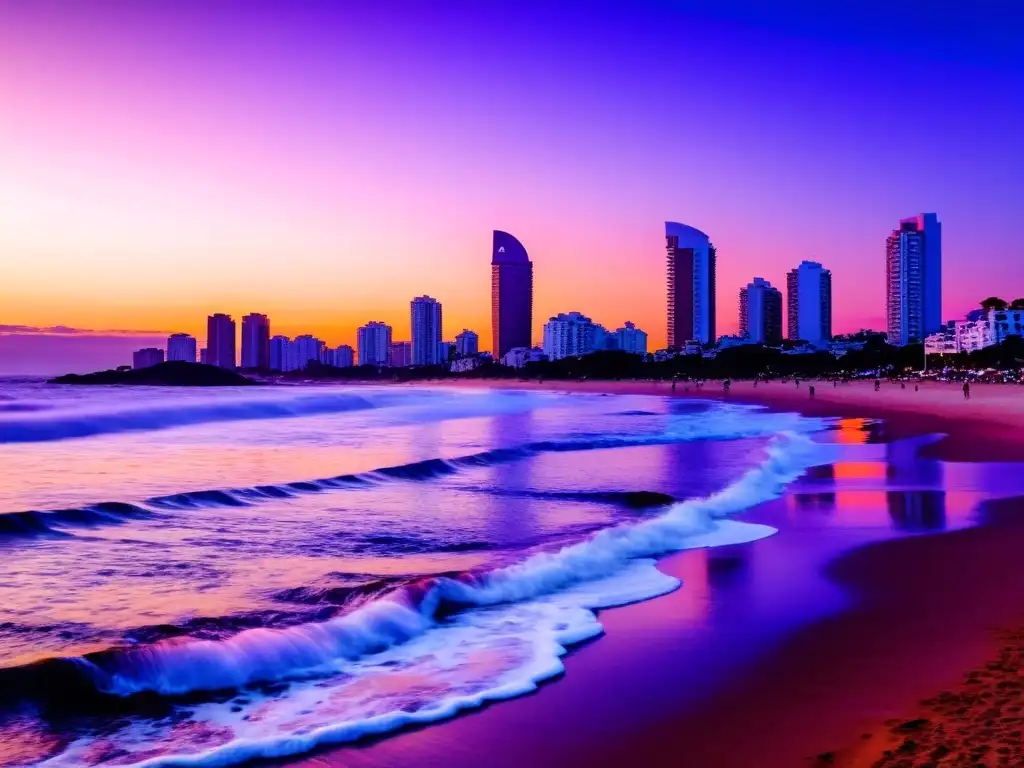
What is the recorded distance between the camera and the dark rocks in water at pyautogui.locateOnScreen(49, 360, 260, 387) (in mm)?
117125

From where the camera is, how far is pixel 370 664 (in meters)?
5.51

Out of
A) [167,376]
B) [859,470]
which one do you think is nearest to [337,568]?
[859,470]

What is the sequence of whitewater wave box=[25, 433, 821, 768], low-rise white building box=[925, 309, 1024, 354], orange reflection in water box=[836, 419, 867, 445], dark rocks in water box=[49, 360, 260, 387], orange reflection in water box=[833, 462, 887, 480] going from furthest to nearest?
dark rocks in water box=[49, 360, 260, 387] < low-rise white building box=[925, 309, 1024, 354] < orange reflection in water box=[836, 419, 867, 445] < orange reflection in water box=[833, 462, 887, 480] < whitewater wave box=[25, 433, 821, 768]

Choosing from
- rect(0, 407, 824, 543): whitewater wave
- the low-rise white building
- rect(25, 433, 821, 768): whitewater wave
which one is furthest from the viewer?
the low-rise white building

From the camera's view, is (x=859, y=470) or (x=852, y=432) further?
(x=852, y=432)

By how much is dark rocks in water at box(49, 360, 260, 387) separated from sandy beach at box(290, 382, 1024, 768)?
117079 mm

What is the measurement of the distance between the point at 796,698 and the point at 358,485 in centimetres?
1071

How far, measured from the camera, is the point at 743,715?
14.6 feet

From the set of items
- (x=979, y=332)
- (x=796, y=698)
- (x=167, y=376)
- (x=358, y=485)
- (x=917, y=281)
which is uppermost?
(x=917, y=281)

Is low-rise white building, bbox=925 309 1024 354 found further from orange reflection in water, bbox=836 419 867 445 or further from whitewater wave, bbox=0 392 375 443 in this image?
whitewater wave, bbox=0 392 375 443

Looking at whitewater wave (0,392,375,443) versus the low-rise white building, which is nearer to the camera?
whitewater wave (0,392,375,443)

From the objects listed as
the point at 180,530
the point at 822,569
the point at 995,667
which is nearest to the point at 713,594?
the point at 822,569

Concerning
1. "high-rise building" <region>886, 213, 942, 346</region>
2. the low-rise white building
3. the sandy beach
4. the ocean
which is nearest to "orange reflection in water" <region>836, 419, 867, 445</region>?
the ocean

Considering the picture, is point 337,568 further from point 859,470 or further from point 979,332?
point 979,332
